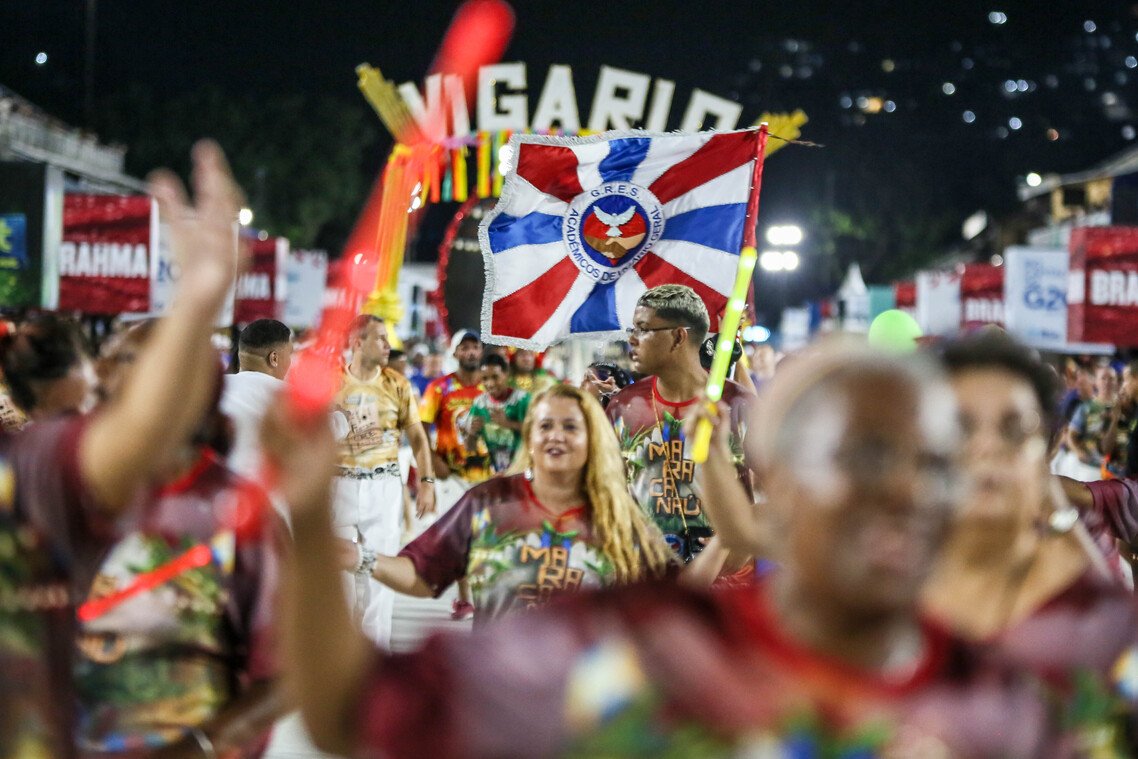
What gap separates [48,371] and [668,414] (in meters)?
3.26

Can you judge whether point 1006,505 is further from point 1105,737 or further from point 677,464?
point 677,464

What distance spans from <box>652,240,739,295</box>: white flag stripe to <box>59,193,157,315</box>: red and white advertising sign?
11.3 m

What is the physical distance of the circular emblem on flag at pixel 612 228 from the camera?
23.7ft

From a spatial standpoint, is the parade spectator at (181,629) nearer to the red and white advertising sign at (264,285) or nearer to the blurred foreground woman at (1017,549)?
the blurred foreground woman at (1017,549)

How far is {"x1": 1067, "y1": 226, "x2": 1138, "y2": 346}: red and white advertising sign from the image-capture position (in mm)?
14227

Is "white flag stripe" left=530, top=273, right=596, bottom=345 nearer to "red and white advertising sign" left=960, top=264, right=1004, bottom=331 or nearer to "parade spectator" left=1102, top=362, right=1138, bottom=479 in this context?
"parade spectator" left=1102, top=362, right=1138, bottom=479

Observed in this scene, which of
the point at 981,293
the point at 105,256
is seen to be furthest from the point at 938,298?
the point at 105,256

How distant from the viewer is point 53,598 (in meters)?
2.91

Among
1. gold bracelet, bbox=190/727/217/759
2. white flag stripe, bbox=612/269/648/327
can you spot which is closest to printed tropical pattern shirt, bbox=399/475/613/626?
gold bracelet, bbox=190/727/217/759

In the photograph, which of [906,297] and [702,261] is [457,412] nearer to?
[702,261]

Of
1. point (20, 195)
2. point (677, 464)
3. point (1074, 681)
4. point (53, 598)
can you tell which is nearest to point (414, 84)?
point (20, 195)

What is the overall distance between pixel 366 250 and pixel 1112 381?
37.5ft

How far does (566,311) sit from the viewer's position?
7250mm

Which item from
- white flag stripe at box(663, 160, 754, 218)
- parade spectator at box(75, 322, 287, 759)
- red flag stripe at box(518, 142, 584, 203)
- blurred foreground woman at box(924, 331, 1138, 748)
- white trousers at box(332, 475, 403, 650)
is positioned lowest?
white trousers at box(332, 475, 403, 650)
